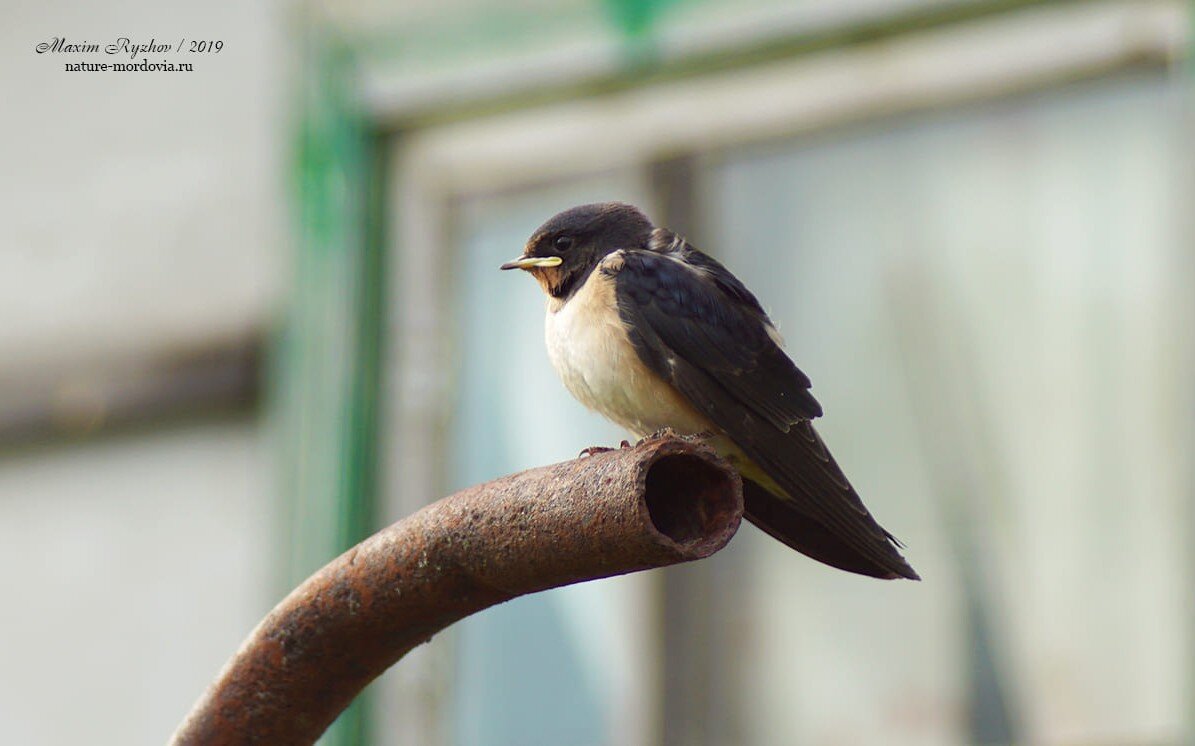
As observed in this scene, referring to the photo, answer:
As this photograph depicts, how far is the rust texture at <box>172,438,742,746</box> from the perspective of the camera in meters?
1.49

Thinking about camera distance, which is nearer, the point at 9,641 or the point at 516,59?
the point at 516,59

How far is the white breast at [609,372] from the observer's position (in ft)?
7.75

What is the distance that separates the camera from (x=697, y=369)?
234 cm

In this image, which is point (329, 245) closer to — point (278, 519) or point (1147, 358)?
point (278, 519)

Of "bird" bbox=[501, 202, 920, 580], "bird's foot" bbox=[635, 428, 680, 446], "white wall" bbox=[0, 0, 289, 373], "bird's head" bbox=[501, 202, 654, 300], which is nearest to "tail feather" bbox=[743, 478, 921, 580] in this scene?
"bird" bbox=[501, 202, 920, 580]

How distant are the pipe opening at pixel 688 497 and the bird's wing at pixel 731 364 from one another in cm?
50

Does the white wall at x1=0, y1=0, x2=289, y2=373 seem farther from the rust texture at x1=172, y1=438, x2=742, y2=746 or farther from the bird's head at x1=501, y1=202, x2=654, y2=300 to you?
the rust texture at x1=172, y1=438, x2=742, y2=746

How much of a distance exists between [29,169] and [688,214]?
174 cm

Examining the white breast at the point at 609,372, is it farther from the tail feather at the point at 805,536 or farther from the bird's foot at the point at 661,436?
the bird's foot at the point at 661,436

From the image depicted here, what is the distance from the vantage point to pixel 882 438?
12.5 ft

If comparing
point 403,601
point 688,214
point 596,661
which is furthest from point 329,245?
point 403,601

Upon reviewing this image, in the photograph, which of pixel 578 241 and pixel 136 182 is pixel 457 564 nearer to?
pixel 578 241

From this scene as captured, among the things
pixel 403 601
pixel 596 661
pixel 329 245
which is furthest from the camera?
pixel 329 245

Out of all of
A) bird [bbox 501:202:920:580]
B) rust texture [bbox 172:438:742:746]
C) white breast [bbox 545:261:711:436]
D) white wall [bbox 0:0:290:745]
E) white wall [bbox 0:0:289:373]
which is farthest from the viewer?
white wall [bbox 0:0:289:373]
